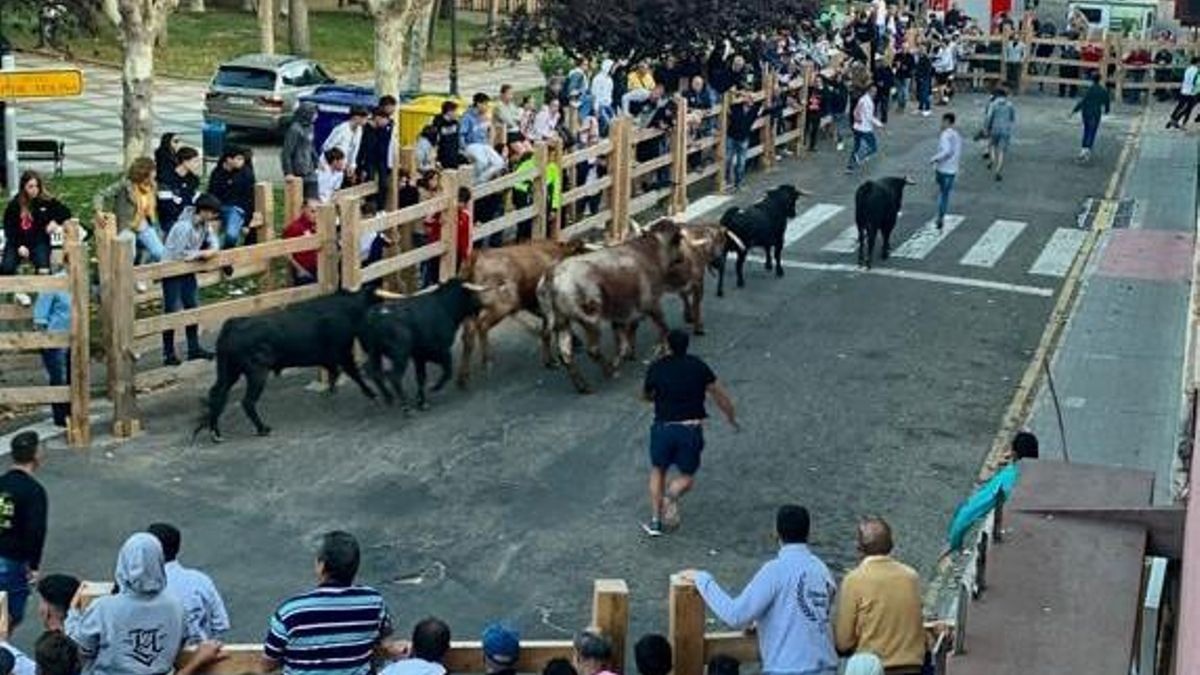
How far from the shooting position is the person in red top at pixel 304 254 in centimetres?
1608

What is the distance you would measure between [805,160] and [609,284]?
1380 cm

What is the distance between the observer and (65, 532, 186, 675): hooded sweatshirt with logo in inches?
299

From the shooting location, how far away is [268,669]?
300 inches

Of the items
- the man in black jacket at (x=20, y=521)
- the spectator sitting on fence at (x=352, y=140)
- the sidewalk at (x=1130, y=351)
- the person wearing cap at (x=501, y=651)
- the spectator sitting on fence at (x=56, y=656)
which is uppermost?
the spectator sitting on fence at (x=352, y=140)

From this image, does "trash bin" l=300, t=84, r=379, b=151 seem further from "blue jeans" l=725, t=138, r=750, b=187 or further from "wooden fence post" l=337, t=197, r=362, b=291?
"wooden fence post" l=337, t=197, r=362, b=291

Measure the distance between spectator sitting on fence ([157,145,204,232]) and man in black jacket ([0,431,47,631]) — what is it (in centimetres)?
728

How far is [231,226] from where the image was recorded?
1678 centimetres

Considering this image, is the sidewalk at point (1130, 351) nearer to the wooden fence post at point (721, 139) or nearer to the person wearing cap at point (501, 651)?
the wooden fence post at point (721, 139)

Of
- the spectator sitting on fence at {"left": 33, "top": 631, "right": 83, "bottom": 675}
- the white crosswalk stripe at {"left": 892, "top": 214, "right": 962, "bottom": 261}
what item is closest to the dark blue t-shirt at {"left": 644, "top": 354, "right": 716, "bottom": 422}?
the spectator sitting on fence at {"left": 33, "top": 631, "right": 83, "bottom": 675}

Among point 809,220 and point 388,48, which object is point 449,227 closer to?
point 809,220

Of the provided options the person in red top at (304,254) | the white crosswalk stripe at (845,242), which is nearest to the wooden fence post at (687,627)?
the person in red top at (304,254)

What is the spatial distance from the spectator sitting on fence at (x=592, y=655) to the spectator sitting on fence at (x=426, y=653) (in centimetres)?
53

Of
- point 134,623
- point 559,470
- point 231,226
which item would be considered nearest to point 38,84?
point 231,226

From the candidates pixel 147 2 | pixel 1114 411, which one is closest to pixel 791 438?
pixel 1114 411
